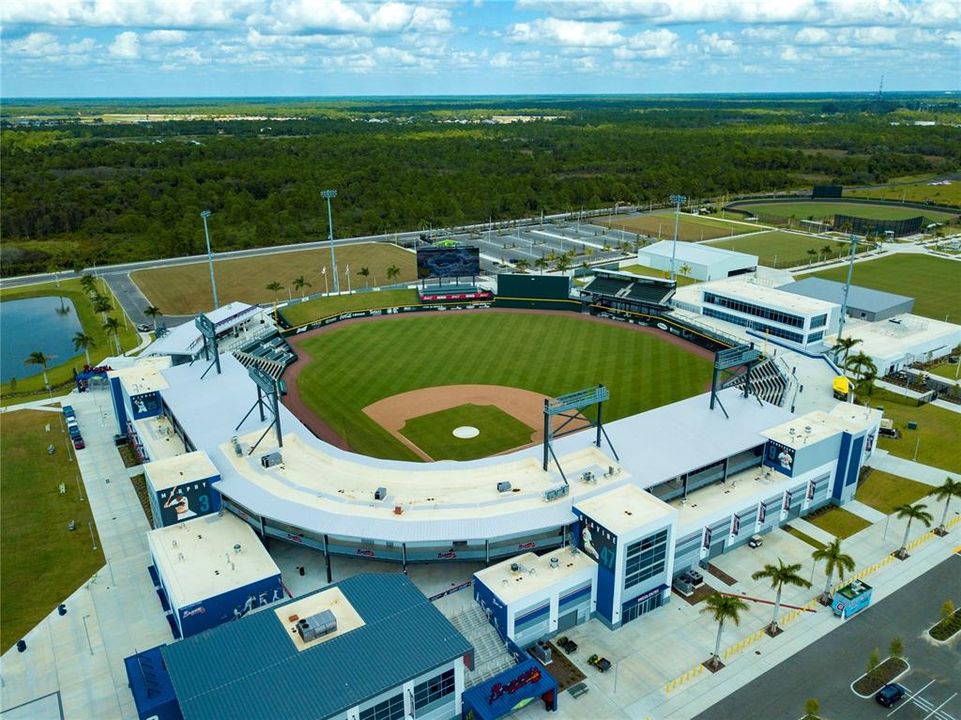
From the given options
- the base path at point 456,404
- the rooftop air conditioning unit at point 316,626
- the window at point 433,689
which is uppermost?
the rooftop air conditioning unit at point 316,626

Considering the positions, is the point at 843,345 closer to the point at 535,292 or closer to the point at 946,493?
the point at 946,493

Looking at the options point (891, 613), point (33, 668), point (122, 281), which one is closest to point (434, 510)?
point (33, 668)

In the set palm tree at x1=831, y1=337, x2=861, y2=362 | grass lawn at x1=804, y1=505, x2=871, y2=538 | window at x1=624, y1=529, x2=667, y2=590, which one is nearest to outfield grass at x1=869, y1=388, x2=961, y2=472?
palm tree at x1=831, y1=337, x2=861, y2=362

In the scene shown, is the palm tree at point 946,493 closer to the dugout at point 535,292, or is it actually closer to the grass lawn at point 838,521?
the grass lawn at point 838,521

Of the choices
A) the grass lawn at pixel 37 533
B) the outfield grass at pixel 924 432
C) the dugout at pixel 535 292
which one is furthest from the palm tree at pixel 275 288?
the outfield grass at pixel 924 432

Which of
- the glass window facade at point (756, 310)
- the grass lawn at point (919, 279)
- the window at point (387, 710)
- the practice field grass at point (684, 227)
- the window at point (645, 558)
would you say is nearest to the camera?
the window at point (387, 710)

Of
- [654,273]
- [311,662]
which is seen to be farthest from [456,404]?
[654,273]

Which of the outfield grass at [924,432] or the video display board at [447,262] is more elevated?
the video display board at [447,262]
